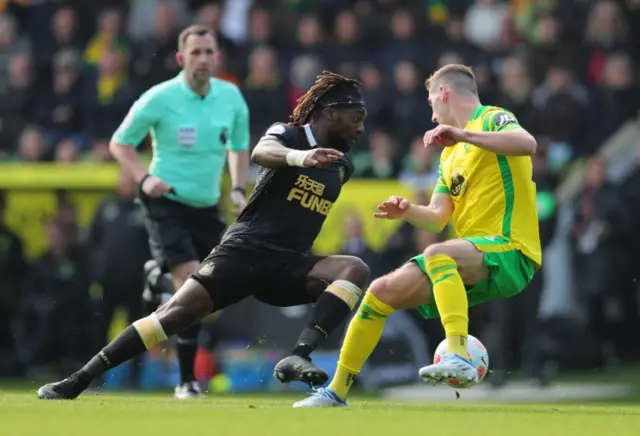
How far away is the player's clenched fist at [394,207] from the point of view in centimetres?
898

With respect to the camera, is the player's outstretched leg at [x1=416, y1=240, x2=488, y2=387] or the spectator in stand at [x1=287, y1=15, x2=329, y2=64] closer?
the player's outstretched leg at [x1=416, y1=240, x2=488, y2=387]

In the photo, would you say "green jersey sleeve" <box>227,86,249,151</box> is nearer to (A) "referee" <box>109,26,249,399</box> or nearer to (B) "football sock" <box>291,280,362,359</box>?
(A) "referee" <box>109,26,249,399</box>

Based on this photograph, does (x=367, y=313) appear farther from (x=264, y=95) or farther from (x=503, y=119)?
(x=264, y=95)

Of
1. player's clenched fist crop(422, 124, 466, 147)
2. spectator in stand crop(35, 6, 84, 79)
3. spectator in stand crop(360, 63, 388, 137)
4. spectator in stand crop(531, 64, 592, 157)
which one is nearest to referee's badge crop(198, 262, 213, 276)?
player's clenched fist crop(422, 124, 466, 147)

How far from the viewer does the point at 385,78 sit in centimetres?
1808

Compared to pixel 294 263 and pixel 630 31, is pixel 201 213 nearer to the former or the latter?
pixel 294 263

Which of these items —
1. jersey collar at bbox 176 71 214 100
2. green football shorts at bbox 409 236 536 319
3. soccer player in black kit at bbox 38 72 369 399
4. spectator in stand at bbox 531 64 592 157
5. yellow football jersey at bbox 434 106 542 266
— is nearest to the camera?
green football shorts at bbox 409 236 536 319

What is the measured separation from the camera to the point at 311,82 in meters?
17.6

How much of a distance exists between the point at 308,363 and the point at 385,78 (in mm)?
9939

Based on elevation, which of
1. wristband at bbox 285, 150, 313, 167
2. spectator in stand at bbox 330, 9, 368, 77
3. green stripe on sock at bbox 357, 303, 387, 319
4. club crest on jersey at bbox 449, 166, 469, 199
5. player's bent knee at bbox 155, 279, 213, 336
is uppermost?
spectator in stand at bbox 330, 9, 368, 77

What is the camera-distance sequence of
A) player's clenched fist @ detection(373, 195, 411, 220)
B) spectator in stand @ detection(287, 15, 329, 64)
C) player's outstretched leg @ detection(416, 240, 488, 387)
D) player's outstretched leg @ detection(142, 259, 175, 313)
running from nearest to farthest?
player's outstretched leg @ detection(416, 240, 488, 387), player's clenched fist @ detection(373, 195, 411, 220), player's outstretched leg @ detection(142, 259, 175, 313), spectator in stand @ detection(287, 15, 329, 64)

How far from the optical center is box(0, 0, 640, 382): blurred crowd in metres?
15.5

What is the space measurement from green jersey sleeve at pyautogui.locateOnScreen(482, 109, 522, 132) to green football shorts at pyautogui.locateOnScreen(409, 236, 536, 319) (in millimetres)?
639

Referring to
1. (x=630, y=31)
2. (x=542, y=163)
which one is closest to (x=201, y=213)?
(x=542, y=163)
